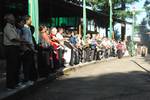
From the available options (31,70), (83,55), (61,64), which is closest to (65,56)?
(61,64)

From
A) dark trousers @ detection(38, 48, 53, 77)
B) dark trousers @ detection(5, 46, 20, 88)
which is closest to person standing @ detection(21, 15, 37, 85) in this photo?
dark trousers @ detection(5, 46, 20, 88)

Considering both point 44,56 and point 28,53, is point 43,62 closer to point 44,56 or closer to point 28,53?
point 44,56

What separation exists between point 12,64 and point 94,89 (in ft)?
8.78

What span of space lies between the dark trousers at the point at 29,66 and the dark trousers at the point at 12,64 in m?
1.22

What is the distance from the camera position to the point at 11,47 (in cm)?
1249

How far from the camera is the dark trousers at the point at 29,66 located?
46.1 feet

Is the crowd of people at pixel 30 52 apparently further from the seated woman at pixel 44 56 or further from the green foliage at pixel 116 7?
the green foliage at pixel 116 7

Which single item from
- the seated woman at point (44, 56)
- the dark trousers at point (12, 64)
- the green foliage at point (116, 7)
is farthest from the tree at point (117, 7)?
the dark trousers at point (12, 64)

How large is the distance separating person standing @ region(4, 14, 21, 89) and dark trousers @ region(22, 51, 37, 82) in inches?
50.6

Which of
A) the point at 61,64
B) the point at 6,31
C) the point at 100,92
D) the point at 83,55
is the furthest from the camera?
the point at 83,55

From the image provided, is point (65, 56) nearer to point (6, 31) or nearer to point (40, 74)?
point (40, 74)

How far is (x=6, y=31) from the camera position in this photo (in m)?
12.4

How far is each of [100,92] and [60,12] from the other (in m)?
19.9

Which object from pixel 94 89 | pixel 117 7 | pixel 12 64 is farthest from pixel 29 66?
pixel 117 7
